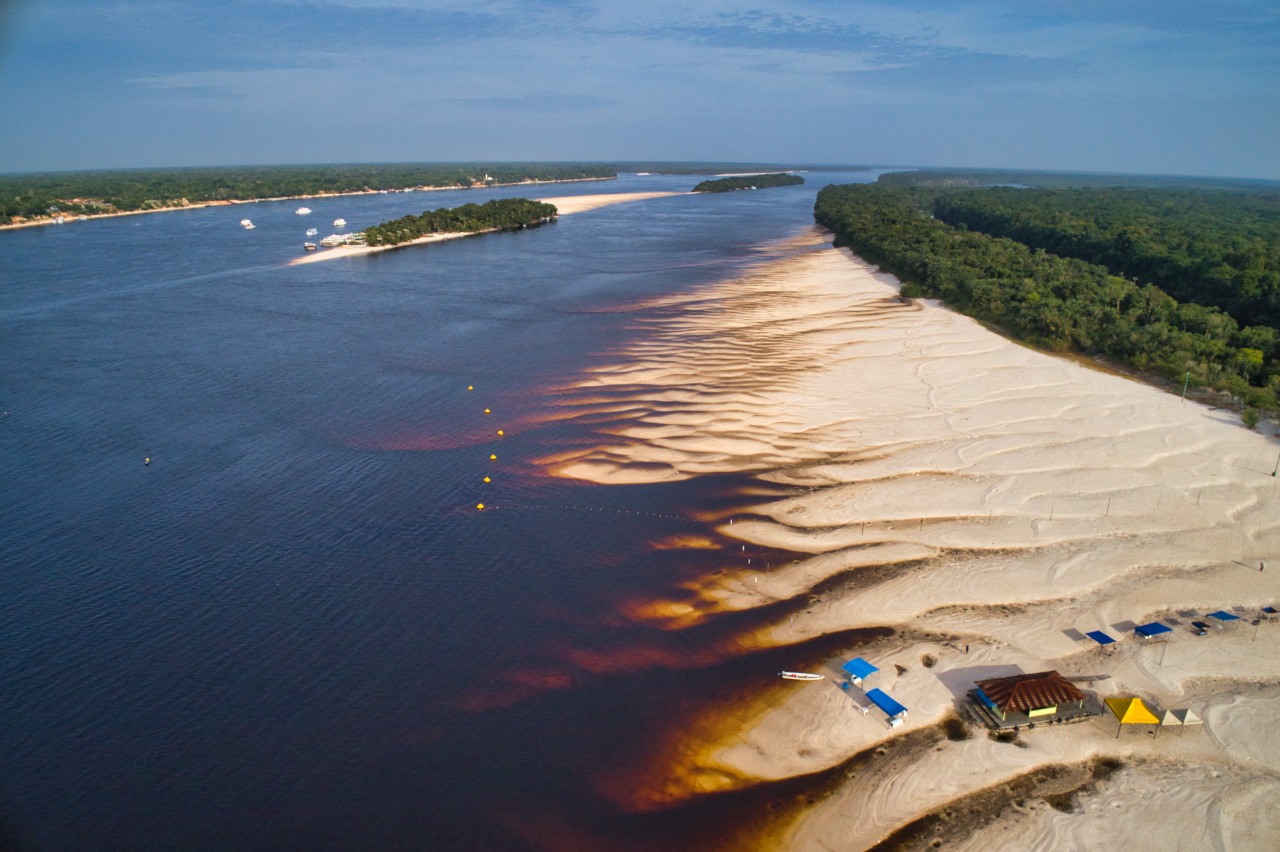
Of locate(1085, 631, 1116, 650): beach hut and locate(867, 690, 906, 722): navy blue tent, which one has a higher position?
locate(1085, 631, 1116, 650): beach hut

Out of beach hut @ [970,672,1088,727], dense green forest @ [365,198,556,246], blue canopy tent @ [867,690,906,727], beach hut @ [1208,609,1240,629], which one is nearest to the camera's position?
beach hut @ [970,672,1088,727]

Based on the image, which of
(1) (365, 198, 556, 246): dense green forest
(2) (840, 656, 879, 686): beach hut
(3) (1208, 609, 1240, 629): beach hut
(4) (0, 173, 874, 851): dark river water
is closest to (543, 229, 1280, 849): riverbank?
(3) (1208, 609, 1240, 629): beach hut

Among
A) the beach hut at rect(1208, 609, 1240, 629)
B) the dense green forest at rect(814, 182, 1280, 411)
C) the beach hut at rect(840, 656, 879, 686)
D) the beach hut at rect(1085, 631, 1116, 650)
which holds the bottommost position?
the beach hut at rect(840, 656, 879, 686)

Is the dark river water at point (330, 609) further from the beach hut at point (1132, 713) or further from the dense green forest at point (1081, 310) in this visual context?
the dense green forest at point (1081, 310)

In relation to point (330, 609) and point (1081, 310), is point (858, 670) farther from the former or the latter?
point (1081, 310)

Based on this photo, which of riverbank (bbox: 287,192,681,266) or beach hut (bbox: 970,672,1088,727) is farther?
riverbank (bbox: 287,192,681,266)

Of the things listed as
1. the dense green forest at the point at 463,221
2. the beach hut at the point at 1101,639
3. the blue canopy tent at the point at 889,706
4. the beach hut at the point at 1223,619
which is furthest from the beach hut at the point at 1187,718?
the dense green forest at the point at 463,221

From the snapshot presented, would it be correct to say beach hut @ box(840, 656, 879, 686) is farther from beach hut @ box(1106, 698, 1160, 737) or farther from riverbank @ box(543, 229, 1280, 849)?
beach hut @ box(1106, 698, 1160, 737)
